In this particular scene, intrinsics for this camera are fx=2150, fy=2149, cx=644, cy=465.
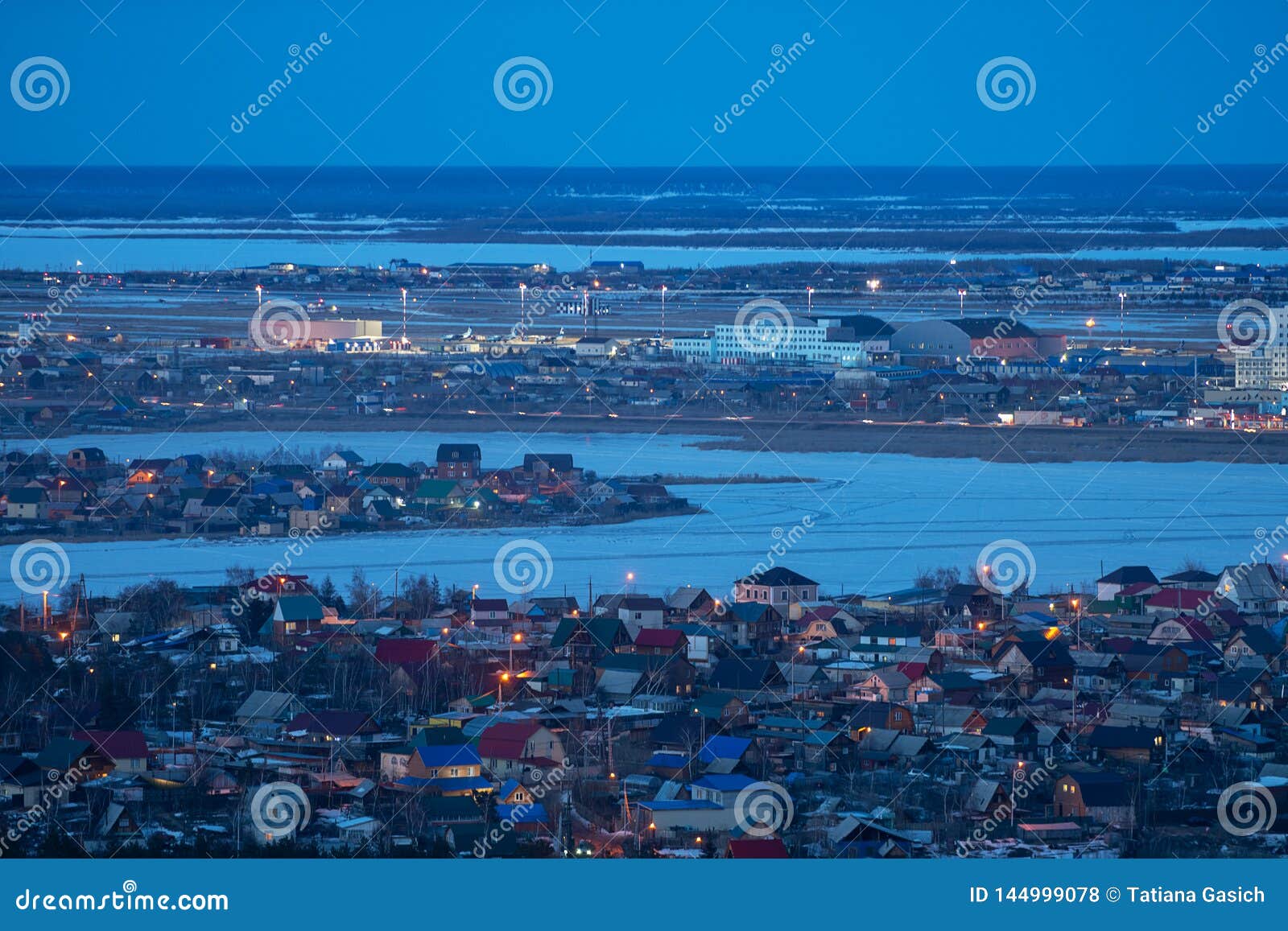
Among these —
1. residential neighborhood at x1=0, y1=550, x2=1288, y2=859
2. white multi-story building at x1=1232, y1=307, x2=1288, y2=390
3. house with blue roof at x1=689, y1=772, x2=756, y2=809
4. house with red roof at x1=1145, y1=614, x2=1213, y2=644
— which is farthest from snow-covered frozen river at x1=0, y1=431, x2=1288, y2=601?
white multi-story building at x1=1232, y1=307, x2=1288, y2=390

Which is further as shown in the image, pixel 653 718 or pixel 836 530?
pixel 836 530

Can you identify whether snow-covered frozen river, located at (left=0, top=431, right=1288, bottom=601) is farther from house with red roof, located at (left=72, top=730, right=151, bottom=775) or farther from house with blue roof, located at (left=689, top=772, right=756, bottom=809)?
house with blue roof, located at (left=689, top=772, right=756, bottom=809)

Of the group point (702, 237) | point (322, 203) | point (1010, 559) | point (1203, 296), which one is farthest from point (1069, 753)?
point (322, 203)

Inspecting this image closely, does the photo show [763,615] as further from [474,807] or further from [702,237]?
[702,237]

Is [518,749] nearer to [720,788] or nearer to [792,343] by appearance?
[720,788]

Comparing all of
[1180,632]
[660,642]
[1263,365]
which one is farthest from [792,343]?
[660,642]
